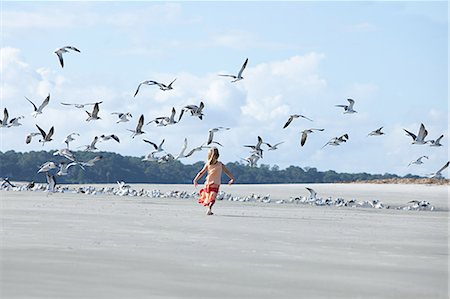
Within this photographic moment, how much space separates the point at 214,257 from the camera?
38.4 feet

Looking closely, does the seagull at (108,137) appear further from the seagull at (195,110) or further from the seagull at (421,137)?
the seagull at (421,137)

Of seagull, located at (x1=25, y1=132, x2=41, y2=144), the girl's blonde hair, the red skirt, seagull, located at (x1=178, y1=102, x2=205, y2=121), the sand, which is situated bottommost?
the sand

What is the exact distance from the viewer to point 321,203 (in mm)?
30156

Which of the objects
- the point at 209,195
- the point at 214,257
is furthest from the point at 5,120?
the point at 214,257

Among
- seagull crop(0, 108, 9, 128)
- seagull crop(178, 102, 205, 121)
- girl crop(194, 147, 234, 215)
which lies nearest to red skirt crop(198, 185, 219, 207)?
girl crop(194, 147, 234, 215)

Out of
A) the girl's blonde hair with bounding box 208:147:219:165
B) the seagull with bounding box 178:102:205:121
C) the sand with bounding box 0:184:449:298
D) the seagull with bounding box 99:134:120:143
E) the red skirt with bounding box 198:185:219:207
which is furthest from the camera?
the seagull with bounding box 99:134:120:143

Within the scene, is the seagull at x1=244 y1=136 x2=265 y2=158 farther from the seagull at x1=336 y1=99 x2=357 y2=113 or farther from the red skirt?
the red skirt

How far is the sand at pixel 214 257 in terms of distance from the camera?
9.20 m

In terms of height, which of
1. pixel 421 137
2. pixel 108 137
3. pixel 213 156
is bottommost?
pixel 213 156

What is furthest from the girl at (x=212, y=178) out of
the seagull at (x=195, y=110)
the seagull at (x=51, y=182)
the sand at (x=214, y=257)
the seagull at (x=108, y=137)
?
the seagull at (x=108, y=137)

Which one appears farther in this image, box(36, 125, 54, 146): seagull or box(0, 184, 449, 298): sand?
box(36, 125, 54, 146): seagull

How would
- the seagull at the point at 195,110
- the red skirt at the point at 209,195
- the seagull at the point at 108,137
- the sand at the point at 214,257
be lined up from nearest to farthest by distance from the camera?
the sand at the point at 214,257, the red skirt at the point at 209,195, the seagull at the point at 195,110, the seagull at the point at 108,137

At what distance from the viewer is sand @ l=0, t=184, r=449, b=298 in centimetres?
920

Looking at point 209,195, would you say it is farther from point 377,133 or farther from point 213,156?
point 377,133
